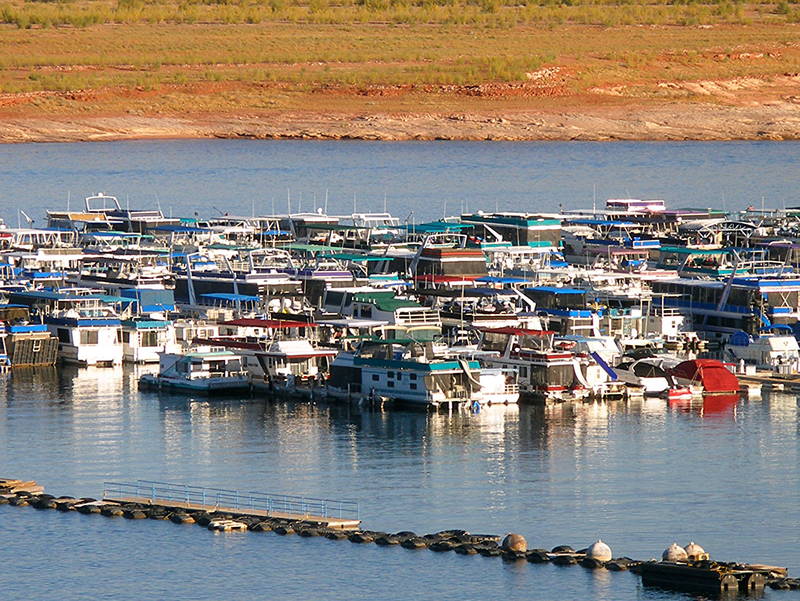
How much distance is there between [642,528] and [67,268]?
35882mm

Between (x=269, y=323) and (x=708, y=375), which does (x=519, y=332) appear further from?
(x=269, y=323)

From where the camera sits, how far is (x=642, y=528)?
1593 inches

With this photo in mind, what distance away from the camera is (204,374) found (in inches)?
2206

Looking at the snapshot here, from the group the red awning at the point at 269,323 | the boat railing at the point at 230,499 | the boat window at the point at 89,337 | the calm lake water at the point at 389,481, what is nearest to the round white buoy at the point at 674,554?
the calm lake water at the point at 389,481

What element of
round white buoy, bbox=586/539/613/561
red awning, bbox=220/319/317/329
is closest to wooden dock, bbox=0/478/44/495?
round white buoy, bbox=586/539/613/561

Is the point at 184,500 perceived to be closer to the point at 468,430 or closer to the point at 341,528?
the point at 341,528

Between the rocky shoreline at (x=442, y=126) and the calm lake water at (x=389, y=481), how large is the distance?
83324mm

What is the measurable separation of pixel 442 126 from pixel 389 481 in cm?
10126

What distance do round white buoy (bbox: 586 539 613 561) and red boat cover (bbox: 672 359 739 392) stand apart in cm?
1806

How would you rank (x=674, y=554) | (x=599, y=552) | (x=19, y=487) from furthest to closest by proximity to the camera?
(x=19, y=487), (x=599, y=552), (x=674, y=554)

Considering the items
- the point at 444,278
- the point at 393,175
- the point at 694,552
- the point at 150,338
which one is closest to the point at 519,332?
the point at 150,338

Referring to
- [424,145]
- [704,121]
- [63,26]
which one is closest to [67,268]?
[424,145]

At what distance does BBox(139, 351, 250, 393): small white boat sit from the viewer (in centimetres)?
5550

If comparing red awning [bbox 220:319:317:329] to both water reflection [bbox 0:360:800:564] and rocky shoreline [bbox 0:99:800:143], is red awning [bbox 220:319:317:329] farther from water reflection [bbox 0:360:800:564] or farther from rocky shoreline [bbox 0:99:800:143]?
rocky shoreline [bbox 0:99:800:143]
